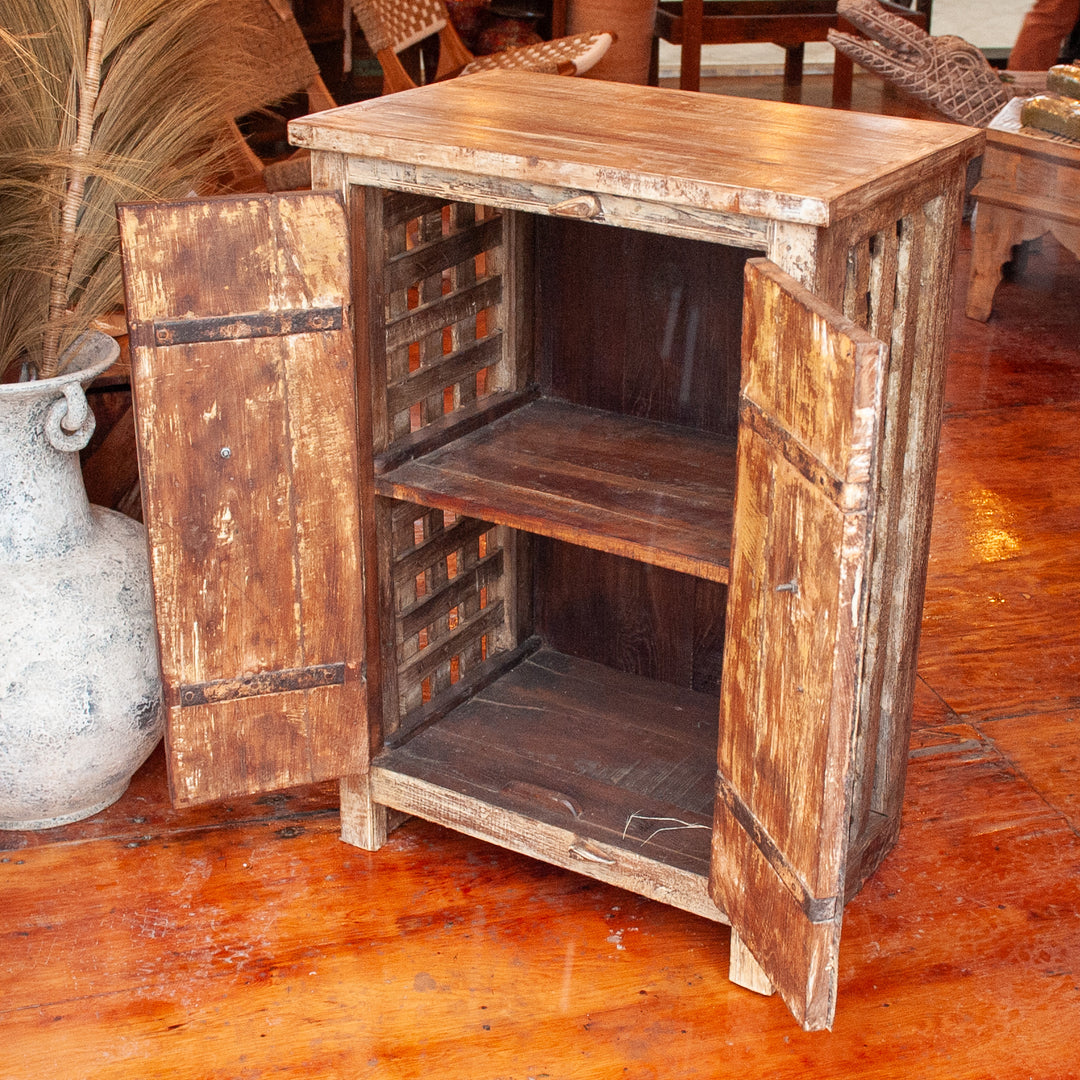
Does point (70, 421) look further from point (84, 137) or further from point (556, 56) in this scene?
point (556, 56)

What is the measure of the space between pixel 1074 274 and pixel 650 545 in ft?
13.1

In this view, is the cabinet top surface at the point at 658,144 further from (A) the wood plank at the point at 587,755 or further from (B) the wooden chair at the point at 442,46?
(B) the wooden chair at the point at 442,46

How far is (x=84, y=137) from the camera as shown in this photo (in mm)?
2250

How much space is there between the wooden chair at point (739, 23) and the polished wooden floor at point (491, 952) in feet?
14.2

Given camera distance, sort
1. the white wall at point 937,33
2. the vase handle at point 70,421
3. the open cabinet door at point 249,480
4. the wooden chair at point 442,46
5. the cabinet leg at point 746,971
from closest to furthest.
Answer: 1. the open cabinet door at point 249,480
2. the cabinet leg at point 746,971
3. the vase handle at point 70,421
4. the wooden chair at point 442,46
5. the white wall at point 937,33

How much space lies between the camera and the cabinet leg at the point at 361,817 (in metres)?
2.39

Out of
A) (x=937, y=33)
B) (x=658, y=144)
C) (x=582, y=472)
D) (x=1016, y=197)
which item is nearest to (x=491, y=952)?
(x=582, y=472)

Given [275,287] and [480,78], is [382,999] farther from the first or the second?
[480,78]

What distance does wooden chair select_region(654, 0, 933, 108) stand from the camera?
21.1 feet

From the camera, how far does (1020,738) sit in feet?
9.00

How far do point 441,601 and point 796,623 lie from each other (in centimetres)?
95

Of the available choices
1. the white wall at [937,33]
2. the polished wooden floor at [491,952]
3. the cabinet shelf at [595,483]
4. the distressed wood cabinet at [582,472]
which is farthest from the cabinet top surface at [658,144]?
the white wall at [937,33]

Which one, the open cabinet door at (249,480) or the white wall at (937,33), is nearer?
the open cabinet door at (249,480)

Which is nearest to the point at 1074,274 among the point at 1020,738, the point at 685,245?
the point at 1020,738
